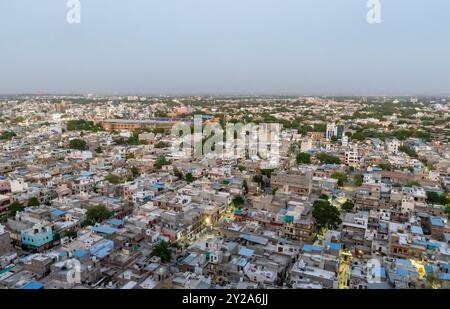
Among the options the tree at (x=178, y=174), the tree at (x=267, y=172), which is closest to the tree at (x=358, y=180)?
the tree at (x=267, y=172)

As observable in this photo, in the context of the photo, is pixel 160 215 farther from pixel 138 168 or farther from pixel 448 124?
pixel 448 124

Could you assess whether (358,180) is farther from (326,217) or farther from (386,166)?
(326,217)

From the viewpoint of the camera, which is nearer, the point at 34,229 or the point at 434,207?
the point at 34,229

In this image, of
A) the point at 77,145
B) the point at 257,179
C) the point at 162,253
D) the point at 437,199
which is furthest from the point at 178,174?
the point at 437,199

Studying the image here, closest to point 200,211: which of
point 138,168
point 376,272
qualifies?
point 376,272

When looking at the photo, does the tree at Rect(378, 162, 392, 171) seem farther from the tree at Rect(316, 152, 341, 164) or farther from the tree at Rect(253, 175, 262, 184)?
the tree at Rect(253, 175, 262, 184)

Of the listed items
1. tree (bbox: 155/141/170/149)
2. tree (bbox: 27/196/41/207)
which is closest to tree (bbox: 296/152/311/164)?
tree (bbox: 155/141/170/149)
